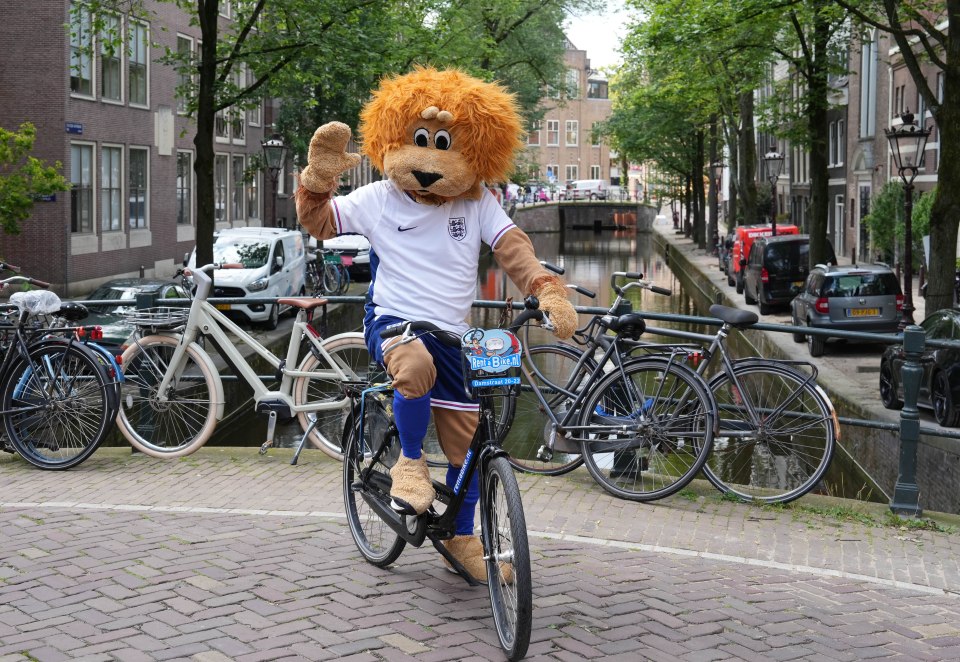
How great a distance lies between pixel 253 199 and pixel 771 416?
41.0m

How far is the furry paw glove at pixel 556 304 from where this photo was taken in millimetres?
5031

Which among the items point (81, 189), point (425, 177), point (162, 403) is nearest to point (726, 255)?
point (81, 189)

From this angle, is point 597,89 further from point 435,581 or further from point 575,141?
point 435,581

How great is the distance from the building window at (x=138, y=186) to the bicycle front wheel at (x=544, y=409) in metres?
28.6

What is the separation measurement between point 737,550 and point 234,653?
2.52 metres

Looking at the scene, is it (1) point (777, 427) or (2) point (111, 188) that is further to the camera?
(2) point (111, 188)

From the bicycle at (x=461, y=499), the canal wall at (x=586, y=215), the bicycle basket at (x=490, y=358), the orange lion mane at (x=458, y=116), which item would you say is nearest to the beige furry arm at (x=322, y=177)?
the orange lion mane at (x=458, y=116)

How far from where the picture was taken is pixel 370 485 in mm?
5375

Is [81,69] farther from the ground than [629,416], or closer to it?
farther from the ground

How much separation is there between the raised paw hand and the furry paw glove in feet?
2.97

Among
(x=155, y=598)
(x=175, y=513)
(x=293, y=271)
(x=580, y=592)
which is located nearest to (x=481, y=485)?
(x=580, y=592)

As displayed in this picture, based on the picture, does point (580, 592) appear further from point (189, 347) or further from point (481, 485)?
point (189, 347)

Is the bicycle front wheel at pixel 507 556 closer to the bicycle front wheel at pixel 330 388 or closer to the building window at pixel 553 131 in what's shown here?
the bicycle front wheel at pixel 330 388

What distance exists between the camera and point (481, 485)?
4.56 meters
